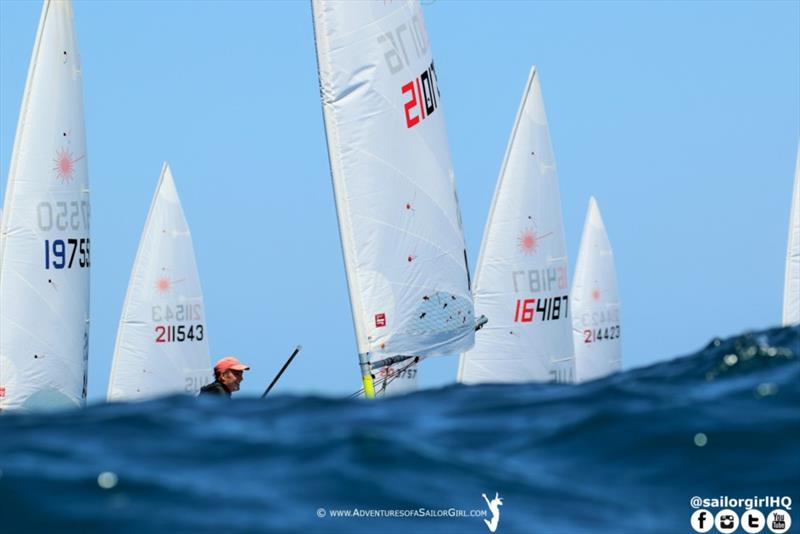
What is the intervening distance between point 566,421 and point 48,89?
1578 cm

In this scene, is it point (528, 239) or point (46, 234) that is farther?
point (528, 239)

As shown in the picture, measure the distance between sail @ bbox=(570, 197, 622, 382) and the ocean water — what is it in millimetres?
27070

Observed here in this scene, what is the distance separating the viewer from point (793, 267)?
1319 inches

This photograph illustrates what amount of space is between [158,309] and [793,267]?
1554 centimetres

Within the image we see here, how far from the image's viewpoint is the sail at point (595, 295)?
36812 mm

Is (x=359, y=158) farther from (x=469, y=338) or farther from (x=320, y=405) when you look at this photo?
(x=320, y=405)

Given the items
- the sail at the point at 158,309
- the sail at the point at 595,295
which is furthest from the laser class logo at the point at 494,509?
the sail at the point at 595,295

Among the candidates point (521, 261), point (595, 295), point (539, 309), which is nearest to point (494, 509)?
point (521, 261)

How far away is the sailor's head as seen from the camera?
14.1 m

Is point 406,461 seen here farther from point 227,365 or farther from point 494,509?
point 227,365

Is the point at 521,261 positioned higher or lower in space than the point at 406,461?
lower

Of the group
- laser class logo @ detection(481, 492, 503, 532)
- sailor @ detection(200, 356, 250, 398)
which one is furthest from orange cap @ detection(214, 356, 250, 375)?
laser class logo @ detection(481, 492, 503, 532)

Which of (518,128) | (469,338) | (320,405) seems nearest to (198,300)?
(518,128)

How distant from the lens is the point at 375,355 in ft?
55.7
